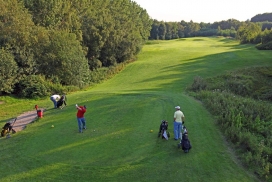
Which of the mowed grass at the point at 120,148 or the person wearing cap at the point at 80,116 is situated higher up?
the person wearing cap at the point at 80,116

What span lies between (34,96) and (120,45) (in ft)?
105

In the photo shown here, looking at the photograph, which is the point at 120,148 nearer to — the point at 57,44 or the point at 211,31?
the point at 57,44

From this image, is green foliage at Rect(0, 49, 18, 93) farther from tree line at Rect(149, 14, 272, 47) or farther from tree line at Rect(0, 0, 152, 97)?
tree line at Rect(149, 14, 272, 47)

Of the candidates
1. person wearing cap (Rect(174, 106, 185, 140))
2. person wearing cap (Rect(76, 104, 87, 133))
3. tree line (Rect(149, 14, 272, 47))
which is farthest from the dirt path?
tree line (Rect(149, 14, 272, 47))

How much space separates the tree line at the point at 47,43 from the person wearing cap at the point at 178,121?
72.8 ft

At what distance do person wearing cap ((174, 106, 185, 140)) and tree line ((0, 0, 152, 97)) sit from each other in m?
22.2

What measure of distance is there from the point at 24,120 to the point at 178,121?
538 inches

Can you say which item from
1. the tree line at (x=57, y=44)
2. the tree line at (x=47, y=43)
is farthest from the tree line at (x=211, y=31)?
the tree line at (x=47, y=43)

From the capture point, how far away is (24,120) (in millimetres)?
23328

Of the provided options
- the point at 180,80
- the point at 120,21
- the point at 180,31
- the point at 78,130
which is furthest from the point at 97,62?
the point at 180,31

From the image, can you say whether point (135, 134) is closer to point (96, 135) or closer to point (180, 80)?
point (96, 135)

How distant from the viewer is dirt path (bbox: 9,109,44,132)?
2141cm

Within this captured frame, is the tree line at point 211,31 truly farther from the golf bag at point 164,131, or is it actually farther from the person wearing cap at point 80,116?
the person wearing cap at point 80,116

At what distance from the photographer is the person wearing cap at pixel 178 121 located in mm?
16438
